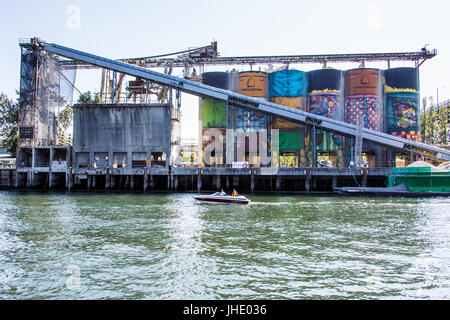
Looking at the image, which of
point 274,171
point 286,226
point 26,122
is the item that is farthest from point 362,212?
point 26,122

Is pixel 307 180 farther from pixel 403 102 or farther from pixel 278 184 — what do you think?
pixel 403 102

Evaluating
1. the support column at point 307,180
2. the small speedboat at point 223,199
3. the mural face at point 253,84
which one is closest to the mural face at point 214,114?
the mural face at point 253,84

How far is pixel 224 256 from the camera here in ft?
62.1

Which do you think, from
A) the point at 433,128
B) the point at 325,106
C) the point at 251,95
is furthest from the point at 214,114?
the point at 433,128

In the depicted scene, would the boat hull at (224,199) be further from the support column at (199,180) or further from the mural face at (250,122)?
the mural face at (250,122)

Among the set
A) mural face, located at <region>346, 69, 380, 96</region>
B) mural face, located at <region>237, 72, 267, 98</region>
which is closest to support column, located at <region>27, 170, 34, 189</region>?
mural face, located at <region>237, 72, 267, 98</region>

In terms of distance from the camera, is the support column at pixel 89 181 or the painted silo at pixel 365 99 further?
the painted silo at pixel 365 99

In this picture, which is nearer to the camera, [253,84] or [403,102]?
[403,102]

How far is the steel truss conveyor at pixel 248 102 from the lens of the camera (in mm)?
66438

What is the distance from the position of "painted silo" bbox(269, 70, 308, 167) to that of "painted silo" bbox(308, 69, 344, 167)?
7.23ft

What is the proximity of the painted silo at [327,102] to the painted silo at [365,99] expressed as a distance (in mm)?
2018

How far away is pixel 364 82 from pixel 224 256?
6796 cm

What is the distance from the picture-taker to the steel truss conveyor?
66.4 meters
